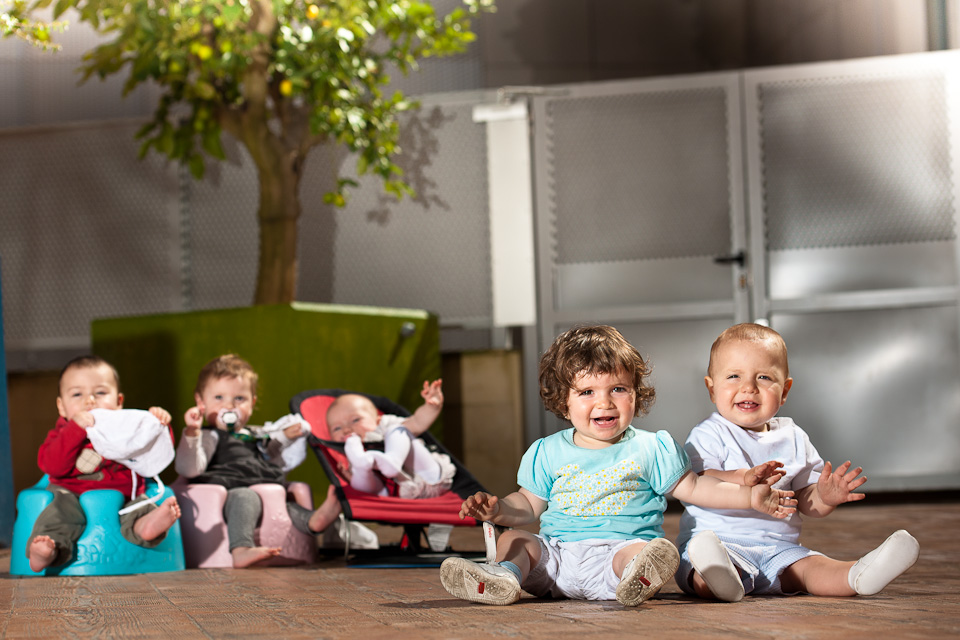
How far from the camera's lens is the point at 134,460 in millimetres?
3480

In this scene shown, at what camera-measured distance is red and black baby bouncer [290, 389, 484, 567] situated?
139 inches

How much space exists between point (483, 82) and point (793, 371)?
3.07 metres

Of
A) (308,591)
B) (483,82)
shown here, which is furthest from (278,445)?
(483,82)

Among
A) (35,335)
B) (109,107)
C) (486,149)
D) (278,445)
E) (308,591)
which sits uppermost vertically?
(109,107)

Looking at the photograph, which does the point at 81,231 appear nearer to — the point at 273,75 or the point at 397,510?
the point at 273,75

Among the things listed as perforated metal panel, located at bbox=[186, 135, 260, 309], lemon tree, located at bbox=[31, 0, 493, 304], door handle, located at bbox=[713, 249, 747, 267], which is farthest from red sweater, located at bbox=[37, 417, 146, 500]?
door handle, located at bbox=[713, 249, 747, 267]

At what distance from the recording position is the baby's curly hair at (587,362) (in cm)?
258

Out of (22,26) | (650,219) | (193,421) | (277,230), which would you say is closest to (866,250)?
→ (650,219)

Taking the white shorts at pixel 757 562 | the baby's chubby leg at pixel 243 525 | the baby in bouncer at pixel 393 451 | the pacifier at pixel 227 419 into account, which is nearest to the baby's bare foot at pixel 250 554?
the baby's chubby leg at pixel 243 525

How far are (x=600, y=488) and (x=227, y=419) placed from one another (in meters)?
1.76

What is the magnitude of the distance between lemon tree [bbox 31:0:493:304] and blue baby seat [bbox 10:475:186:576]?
2320 mm

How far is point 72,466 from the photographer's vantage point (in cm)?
350

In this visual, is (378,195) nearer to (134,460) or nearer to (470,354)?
(470,354)

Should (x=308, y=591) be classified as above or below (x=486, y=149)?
below
